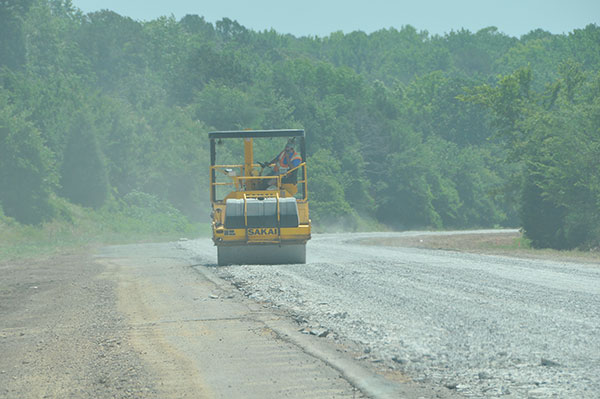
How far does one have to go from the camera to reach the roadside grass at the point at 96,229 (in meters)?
51.6

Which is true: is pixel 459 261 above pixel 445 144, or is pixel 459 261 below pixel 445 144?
below

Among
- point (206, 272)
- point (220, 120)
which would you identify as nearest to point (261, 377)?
point (206, 272)

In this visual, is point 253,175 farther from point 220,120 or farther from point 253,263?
point 220,120

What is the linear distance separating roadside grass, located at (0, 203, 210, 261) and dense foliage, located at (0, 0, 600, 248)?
190cm

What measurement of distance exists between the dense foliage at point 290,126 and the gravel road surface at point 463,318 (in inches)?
927

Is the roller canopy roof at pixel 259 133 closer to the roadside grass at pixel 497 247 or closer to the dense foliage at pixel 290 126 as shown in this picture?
the roadside grass at pixel 497 247

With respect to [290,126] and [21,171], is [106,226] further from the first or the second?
[290,126]

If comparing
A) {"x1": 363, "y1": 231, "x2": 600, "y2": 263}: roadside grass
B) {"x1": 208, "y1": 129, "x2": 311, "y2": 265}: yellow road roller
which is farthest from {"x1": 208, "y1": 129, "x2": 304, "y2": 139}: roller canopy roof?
{"x1": 363, "y1": 231, "x2": 600, "y2": 263}: roadside grass

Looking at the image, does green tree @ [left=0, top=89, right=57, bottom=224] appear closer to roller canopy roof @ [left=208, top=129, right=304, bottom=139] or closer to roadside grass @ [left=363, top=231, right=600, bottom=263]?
roadside grass @ [left=363, top=231, right=600, bottom=263]

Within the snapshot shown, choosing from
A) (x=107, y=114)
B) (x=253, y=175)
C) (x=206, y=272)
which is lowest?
(x=206, y=272)

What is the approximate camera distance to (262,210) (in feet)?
73.3

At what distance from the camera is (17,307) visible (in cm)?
1504

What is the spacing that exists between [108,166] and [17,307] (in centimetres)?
6774

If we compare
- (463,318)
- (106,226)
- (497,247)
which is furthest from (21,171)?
(463,318)
